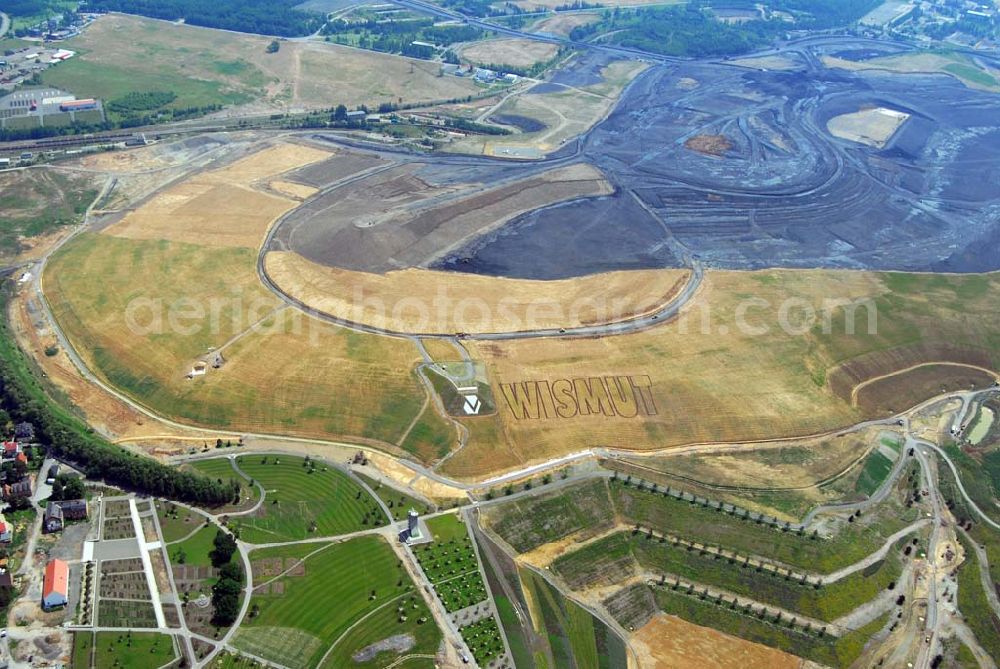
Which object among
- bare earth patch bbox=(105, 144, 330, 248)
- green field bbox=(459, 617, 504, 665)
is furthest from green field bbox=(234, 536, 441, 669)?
bare earth patch bbox=(105, 144, 330, 248)

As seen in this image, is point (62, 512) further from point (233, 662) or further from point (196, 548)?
point (233, 662)

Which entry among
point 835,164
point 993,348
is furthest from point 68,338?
point 835,164

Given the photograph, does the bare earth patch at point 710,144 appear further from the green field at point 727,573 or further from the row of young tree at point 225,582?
the row of young tree at point 225,582

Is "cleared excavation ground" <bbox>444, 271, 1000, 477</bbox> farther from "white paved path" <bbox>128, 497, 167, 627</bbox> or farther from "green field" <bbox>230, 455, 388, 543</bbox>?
"white paved path" <bbox>128, 497, 167, 627</bbox>

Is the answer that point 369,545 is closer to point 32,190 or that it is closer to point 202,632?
point 202,632

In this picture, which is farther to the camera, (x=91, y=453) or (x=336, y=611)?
(x=91, y=453)

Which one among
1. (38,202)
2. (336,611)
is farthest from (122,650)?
(38,202)

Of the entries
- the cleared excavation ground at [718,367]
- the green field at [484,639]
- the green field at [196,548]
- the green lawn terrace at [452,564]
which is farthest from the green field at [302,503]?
the green field at [484,639]
